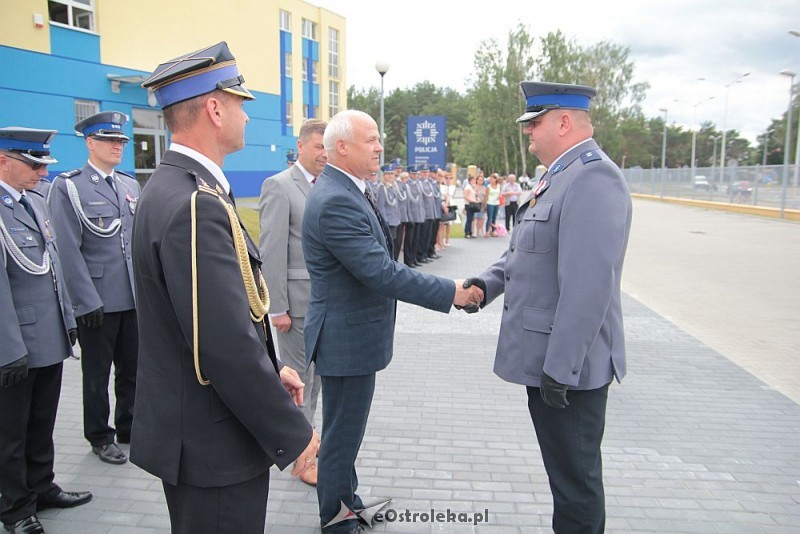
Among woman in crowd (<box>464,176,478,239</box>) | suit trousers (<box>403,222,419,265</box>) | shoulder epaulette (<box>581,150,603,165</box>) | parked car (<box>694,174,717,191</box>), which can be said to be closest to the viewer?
shoulder epaulette (<box>581,150,603,165</box>)

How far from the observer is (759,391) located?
561cm

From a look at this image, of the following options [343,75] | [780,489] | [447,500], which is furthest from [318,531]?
[343,75]

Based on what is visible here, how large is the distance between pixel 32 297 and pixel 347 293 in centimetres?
181

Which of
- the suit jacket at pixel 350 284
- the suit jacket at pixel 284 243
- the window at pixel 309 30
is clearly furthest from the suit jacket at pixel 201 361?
the window at pixel 309 30

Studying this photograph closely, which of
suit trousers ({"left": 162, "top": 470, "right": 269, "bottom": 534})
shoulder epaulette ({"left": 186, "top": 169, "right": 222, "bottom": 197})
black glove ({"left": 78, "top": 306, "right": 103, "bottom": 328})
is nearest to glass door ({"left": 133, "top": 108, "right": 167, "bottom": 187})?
black glove ({"left": 78, "top": 306, "right": 103, "bottom": 328})

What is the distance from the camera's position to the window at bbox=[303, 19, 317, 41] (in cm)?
4086

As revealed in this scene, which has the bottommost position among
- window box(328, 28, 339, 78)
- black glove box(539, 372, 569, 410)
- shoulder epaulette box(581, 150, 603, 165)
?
black glove box(539, 372, 569, 410)

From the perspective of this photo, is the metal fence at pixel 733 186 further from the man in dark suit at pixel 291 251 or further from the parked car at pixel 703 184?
the man in dark suit at pixel 291 251

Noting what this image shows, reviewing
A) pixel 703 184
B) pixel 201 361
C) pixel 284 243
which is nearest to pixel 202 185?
pixel 201 361

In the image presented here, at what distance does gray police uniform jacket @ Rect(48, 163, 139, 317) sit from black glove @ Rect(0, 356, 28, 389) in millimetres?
796

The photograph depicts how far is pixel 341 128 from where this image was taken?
305 cm

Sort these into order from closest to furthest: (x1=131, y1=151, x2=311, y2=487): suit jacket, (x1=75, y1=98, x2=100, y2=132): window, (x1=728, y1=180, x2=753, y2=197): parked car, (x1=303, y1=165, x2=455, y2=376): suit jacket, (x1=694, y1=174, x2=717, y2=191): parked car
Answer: (x1=131, y1=151, x2=311, y2=487): suit jacket < (x1=303, y1=165, x2=455, y2=376): suit jacket < (x1=75, y1=98, x2=100, y2=132): window < (x1=728, y1=180, x2=753, y2=197): parked car < (x1=694, y1=174, x2=717, y2=191): parked car

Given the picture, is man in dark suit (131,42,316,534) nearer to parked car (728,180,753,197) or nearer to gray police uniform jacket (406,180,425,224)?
gray police uniform jacket (406,180,425,224)

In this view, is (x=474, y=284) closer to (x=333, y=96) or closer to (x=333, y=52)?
(x=333, y=96)
